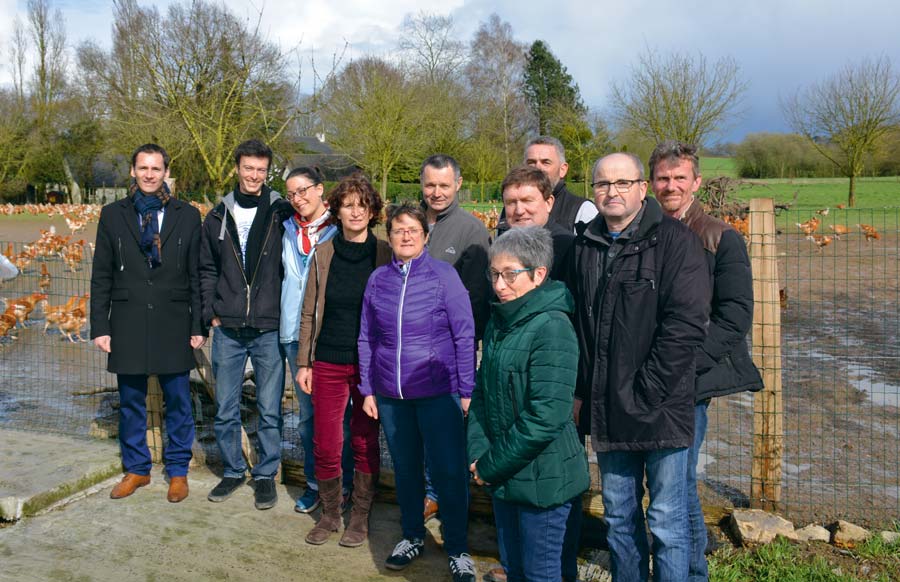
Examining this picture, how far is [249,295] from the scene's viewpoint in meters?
4.21

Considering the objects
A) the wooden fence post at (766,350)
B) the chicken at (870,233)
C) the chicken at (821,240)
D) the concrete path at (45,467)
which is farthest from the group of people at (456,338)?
the chicken at (870,233)

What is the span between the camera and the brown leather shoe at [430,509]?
4164mm

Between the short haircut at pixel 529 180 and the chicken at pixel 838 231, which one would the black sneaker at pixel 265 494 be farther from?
the chicken at pixel 838 231

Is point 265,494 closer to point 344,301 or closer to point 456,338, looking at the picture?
point 344,301

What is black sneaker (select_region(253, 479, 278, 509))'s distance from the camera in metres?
4.28

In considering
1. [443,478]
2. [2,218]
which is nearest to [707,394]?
[443,478]

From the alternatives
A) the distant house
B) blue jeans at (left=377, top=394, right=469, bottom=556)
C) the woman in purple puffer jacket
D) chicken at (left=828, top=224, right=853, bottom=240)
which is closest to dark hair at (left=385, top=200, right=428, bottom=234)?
the woman in purple puffer jacket

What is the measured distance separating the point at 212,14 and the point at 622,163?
23652 mm

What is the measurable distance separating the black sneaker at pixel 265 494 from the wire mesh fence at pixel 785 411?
47cm

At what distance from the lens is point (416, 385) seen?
3445mm

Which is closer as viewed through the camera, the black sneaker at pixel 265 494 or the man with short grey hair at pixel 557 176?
the man with short grey hair at pixel 557 176

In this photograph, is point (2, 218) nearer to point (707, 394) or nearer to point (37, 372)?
point (37, 372)

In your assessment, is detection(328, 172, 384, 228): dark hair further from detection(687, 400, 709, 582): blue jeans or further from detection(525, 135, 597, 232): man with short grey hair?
detection(687, 400, 709, 582): blue jeans

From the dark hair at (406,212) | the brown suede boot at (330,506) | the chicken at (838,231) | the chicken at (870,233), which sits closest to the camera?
the dark hair at (406,212)
